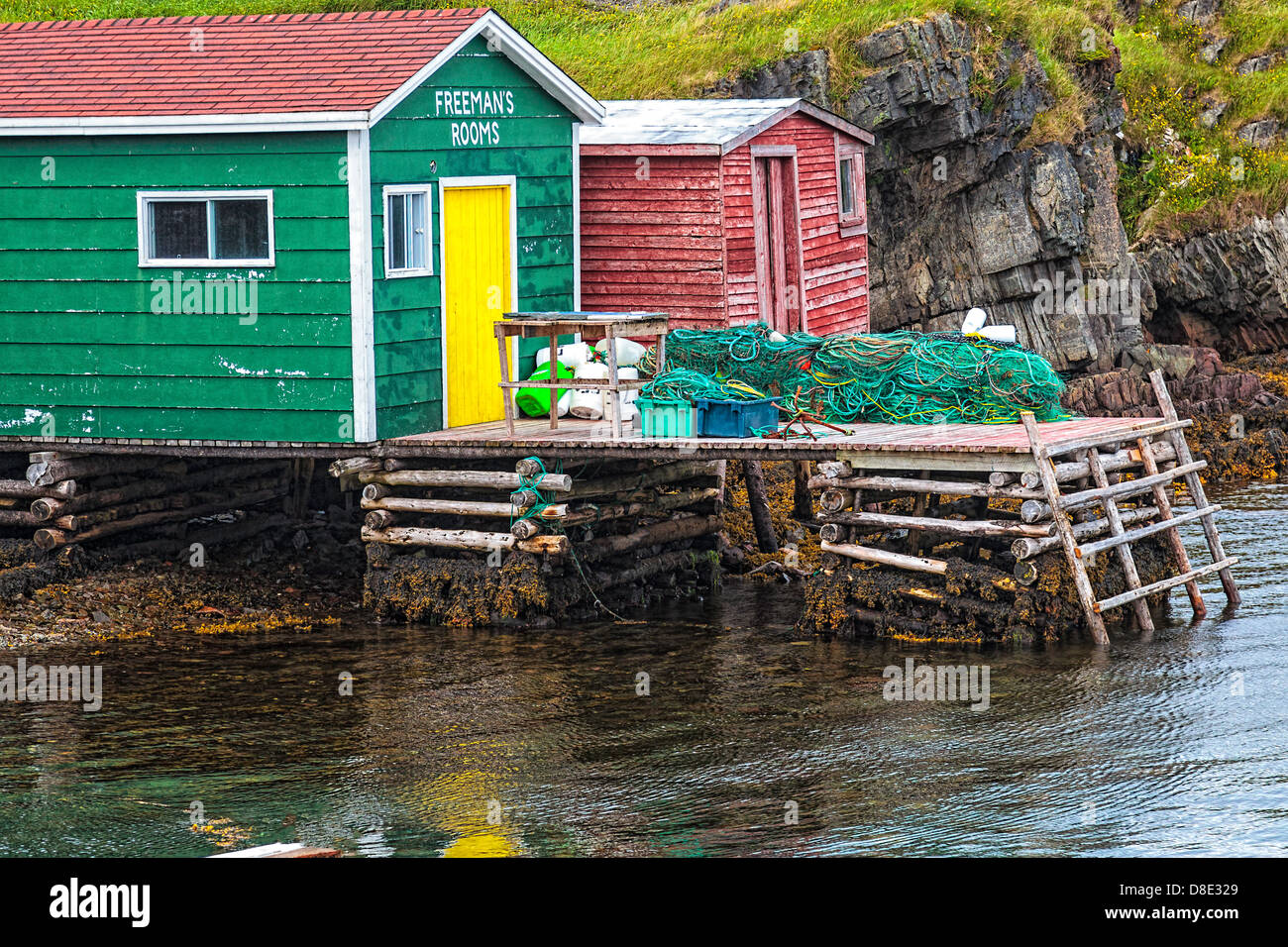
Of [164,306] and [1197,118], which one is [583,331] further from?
[1197,118]

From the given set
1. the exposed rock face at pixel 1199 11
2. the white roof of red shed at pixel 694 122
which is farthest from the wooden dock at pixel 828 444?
the exposed rock face at pixel 1199 11

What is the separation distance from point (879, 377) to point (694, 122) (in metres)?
A: 4.57

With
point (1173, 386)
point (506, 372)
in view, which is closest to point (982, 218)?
point (1173, 386)

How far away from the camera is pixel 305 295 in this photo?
16094mm

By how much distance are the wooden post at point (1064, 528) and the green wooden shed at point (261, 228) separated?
5.64m

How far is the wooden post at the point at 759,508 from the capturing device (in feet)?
65.6

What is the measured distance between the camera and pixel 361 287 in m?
16.0

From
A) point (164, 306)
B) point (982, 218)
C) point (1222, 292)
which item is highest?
point (982, 218)

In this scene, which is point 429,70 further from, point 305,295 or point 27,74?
point 27,74

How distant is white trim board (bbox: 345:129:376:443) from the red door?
539cm

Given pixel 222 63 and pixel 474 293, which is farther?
pixel 474 293

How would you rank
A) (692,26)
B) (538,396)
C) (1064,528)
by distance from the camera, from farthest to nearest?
(692,26) < (538,396) < (1064,528)

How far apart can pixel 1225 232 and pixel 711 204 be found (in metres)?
15.8

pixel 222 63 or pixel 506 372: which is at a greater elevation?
pixel 222 63
